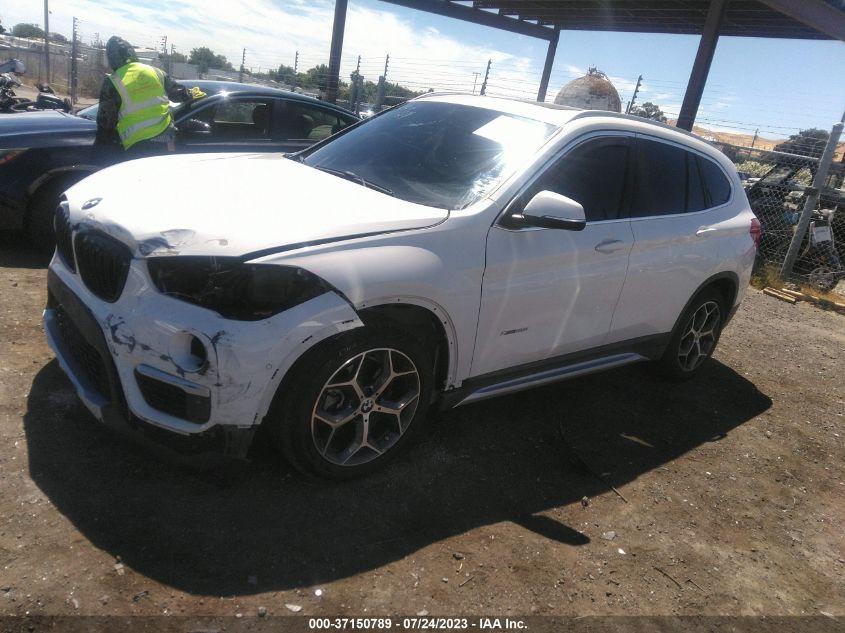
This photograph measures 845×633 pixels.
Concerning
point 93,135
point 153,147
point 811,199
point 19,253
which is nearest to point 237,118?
point 153,147

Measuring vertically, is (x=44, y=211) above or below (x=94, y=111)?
below

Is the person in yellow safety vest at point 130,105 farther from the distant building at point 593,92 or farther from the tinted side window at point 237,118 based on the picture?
the distant building at point 593,92

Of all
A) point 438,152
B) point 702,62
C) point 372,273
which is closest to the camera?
point 372,273

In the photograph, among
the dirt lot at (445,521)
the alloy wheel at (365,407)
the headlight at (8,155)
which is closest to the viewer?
the dirt lot at (445,521)

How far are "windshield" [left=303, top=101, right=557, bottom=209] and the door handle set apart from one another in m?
0.68

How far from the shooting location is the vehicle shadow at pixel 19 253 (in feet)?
17.1

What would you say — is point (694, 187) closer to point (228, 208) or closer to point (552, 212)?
point (552, 212)

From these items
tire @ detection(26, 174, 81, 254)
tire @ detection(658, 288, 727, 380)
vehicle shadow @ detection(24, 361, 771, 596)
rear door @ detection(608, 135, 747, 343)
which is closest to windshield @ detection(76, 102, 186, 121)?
tire @ detection(26, 174, 81, 254)

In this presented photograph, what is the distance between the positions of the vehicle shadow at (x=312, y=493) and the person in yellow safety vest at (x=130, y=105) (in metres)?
2.58

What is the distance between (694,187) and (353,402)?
291 centimetres

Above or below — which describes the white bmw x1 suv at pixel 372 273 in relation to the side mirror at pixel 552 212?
below

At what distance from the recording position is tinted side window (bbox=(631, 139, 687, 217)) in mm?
3965

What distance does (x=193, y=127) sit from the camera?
19.7 feet

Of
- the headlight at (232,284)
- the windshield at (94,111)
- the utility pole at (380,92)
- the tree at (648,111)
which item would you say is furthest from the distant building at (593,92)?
the headlight at (232,284)
